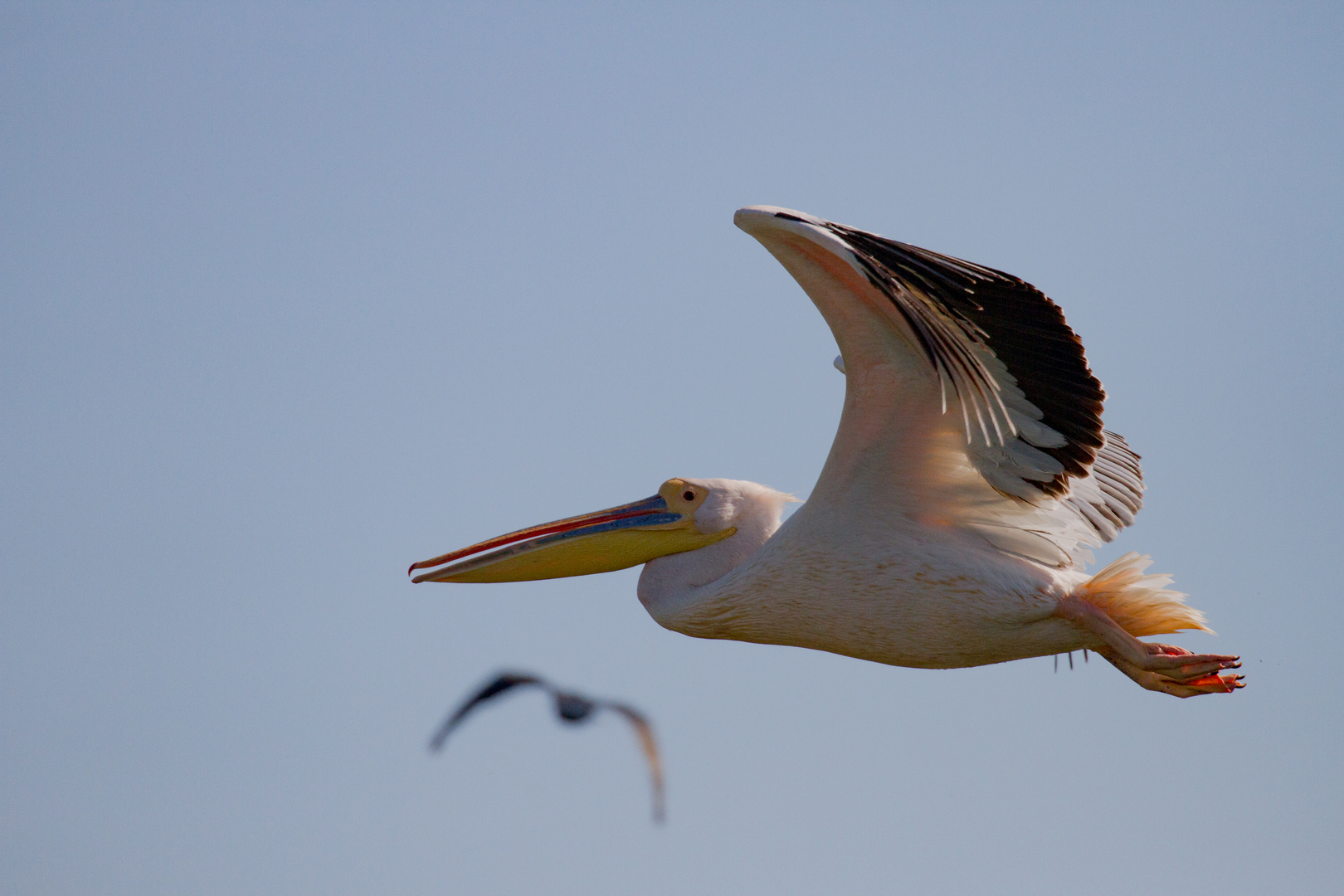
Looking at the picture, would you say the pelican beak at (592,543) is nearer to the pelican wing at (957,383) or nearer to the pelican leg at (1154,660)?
the pelican wing at (957,383)

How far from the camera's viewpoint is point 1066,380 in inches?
238

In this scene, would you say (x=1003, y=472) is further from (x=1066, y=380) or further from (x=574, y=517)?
(x=574, y=517)

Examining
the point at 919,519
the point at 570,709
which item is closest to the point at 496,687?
the point at 570,709

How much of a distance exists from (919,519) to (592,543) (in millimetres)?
2157

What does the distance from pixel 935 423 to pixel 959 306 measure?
127 cm

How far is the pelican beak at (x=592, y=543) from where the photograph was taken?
833cm

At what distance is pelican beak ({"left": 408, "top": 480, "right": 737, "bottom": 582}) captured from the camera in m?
8.33

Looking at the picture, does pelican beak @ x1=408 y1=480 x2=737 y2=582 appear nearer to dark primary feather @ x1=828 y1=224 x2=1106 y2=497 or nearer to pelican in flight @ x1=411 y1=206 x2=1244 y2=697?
pelican in flight @ x1=411 y1=206 x2=1244 y2=697

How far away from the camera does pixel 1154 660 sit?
6.80m

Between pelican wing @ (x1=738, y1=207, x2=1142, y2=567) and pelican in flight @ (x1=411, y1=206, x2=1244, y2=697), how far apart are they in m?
0.01

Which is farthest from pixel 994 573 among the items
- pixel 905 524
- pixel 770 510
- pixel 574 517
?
pixel 574 517

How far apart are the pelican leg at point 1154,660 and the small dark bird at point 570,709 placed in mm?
3083

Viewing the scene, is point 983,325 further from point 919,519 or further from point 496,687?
point 496,687

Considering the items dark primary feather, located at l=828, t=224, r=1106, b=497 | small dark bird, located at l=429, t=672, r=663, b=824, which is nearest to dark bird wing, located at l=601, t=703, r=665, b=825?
small dark bird, located at l=429, t=672, r=663, b=824
